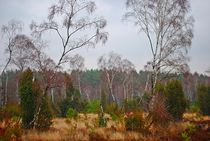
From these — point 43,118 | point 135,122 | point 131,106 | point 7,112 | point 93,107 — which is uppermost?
point 7,112

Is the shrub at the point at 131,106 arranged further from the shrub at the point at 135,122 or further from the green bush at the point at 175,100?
the green bush at the point at 175,100

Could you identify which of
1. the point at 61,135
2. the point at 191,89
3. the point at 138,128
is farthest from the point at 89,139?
the point at 191,89

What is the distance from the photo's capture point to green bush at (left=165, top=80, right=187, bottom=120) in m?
26.6

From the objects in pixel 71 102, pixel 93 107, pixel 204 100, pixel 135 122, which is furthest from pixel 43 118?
pixel 204 100

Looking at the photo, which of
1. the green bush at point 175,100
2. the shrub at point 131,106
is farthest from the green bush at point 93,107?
the green bush at point 175,100

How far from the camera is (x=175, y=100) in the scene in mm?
27078

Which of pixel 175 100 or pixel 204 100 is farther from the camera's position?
pixel 204 100

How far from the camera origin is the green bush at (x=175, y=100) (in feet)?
87.2

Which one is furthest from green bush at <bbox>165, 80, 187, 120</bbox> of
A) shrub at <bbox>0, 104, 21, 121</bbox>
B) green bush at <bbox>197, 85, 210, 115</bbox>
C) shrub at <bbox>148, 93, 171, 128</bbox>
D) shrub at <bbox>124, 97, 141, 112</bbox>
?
shrub at <bbox>0, 104, 21, 121</bbox>

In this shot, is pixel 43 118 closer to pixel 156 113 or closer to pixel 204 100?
pixel 156 113

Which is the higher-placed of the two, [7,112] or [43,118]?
→ [7,112]

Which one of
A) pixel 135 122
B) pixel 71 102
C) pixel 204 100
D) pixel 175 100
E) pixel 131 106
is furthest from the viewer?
pixel 71 102

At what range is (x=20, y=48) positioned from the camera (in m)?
32.6

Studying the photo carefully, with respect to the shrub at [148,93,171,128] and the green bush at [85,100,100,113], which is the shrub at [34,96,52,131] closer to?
the shrub at [148,93,171,128]
